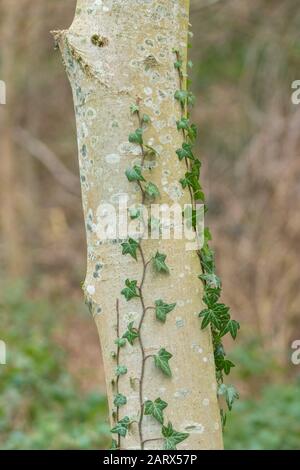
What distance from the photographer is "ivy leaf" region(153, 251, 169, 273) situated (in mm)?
2613

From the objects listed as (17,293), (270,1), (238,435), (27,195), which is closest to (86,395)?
(238,435)

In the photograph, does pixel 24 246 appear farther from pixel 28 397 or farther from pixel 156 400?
pixel 156 400

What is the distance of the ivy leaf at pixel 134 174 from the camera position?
8.61 ft

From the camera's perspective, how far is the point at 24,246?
12.8 meters

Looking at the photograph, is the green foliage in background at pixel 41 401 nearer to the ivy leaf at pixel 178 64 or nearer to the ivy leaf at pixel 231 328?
the ivy leaf at pixel 231 328

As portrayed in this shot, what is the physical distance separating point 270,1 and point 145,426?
820cm

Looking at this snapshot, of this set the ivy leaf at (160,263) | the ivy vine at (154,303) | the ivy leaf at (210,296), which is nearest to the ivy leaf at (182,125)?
the ivy vine at (154,303)

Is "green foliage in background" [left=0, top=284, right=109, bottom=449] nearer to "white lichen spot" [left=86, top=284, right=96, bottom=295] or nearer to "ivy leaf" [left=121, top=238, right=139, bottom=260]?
"white lichen spot" [left=86, top=284, right=96, bottom=295]

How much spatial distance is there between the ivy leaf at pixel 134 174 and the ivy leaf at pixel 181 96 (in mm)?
315

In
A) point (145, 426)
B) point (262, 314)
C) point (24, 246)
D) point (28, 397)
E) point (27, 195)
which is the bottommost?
point (145, 426)

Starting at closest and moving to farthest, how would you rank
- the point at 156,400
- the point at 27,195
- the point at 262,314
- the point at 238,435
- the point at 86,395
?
the point at 156,400
the point at 238,435
the point at 86,395
the point at 262,314
the point at 27,195

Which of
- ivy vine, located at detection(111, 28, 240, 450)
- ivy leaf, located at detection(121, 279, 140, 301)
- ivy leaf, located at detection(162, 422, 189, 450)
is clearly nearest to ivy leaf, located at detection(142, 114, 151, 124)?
ivy vine, located at detection(111, 28, 240, 450)

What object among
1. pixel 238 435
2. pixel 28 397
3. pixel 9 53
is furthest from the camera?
pixel 9 53

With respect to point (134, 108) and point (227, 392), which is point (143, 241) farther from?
point (227, 392)
